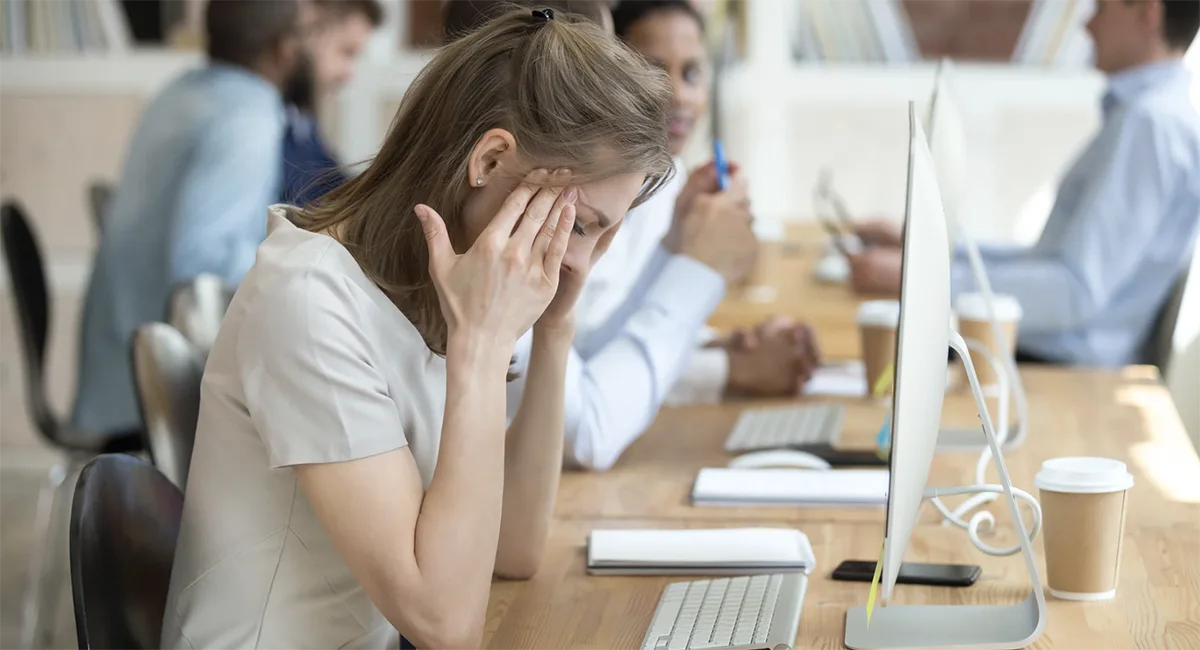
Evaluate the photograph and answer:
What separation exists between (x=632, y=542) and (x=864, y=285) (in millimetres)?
1578

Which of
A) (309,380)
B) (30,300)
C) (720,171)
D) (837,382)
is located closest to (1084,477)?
(309,380)

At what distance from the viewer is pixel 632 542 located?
1353 mm

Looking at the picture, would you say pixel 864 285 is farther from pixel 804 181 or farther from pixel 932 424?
pixel 932 424

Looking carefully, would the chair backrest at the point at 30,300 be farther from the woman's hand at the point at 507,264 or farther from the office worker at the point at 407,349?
the woman's hand at the point at 507,264

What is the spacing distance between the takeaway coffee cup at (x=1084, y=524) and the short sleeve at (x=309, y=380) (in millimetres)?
588

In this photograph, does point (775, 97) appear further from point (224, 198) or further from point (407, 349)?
point (407, 349)

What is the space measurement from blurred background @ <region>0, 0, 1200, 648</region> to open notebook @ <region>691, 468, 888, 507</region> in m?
2.36

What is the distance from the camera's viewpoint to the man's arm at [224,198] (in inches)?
113

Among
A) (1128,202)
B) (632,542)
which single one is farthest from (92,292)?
(1128,202)

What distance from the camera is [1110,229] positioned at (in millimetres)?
2764

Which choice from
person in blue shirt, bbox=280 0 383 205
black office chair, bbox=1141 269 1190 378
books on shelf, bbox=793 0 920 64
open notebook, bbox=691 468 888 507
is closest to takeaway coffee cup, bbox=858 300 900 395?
open notebook, bbox=691 468 888 507

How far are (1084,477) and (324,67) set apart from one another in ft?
9.19

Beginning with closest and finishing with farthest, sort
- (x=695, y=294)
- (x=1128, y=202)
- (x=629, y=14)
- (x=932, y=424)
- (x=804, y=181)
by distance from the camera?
(x=932, y=424), (x=695, y=294), (x=629, y=14), (x=1128, y=202), (x=804, y=181)

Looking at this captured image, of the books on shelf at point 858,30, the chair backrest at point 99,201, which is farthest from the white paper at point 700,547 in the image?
the books on shelf at point 858,30
